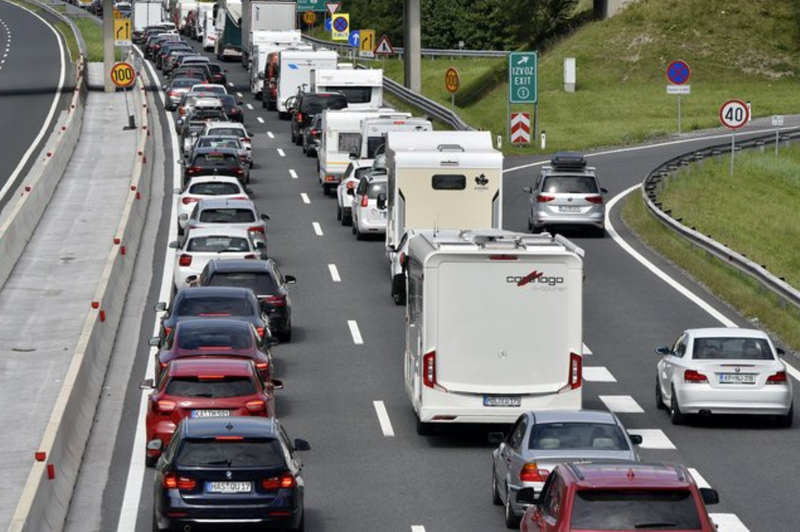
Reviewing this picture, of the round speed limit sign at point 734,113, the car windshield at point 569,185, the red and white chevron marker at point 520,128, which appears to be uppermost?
the round speed limit sign at point 734,113

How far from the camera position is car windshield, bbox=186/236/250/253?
36719mm

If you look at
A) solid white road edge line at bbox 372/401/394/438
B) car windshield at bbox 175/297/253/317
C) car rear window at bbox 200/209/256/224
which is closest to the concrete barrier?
car windshield at bbox 175/297/253/317

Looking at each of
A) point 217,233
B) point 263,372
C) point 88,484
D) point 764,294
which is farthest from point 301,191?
point 88,484

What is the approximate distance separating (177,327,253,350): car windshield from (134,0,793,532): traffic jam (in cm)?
3

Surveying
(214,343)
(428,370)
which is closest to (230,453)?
(428,370)

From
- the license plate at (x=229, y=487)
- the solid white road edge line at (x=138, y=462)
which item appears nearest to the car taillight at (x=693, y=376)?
the solid white road edge line at (x=138, y=462)

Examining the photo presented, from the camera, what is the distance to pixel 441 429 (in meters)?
26.0

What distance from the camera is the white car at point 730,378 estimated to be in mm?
26359

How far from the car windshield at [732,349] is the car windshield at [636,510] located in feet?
39.5

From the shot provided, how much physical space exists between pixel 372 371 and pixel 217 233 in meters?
7.31

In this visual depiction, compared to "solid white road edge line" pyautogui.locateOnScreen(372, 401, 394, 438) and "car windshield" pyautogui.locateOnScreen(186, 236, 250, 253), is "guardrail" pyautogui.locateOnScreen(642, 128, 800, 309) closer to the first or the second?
"solid white road edge line" pyautogui.locateOnScreen(372, 401, 394, 438)

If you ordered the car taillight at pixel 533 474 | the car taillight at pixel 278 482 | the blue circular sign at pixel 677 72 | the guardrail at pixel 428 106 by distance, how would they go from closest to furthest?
1. the car taillight at pixel 278 482
2. the car taillight at pixel 533 474
3. the blue circular sign at pixel 677 72
4. the guardrail at pixel 428 106

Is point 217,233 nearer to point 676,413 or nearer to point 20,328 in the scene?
point 20,328

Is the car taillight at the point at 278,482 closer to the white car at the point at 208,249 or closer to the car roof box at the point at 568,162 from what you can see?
the white car at the point at 208,249
